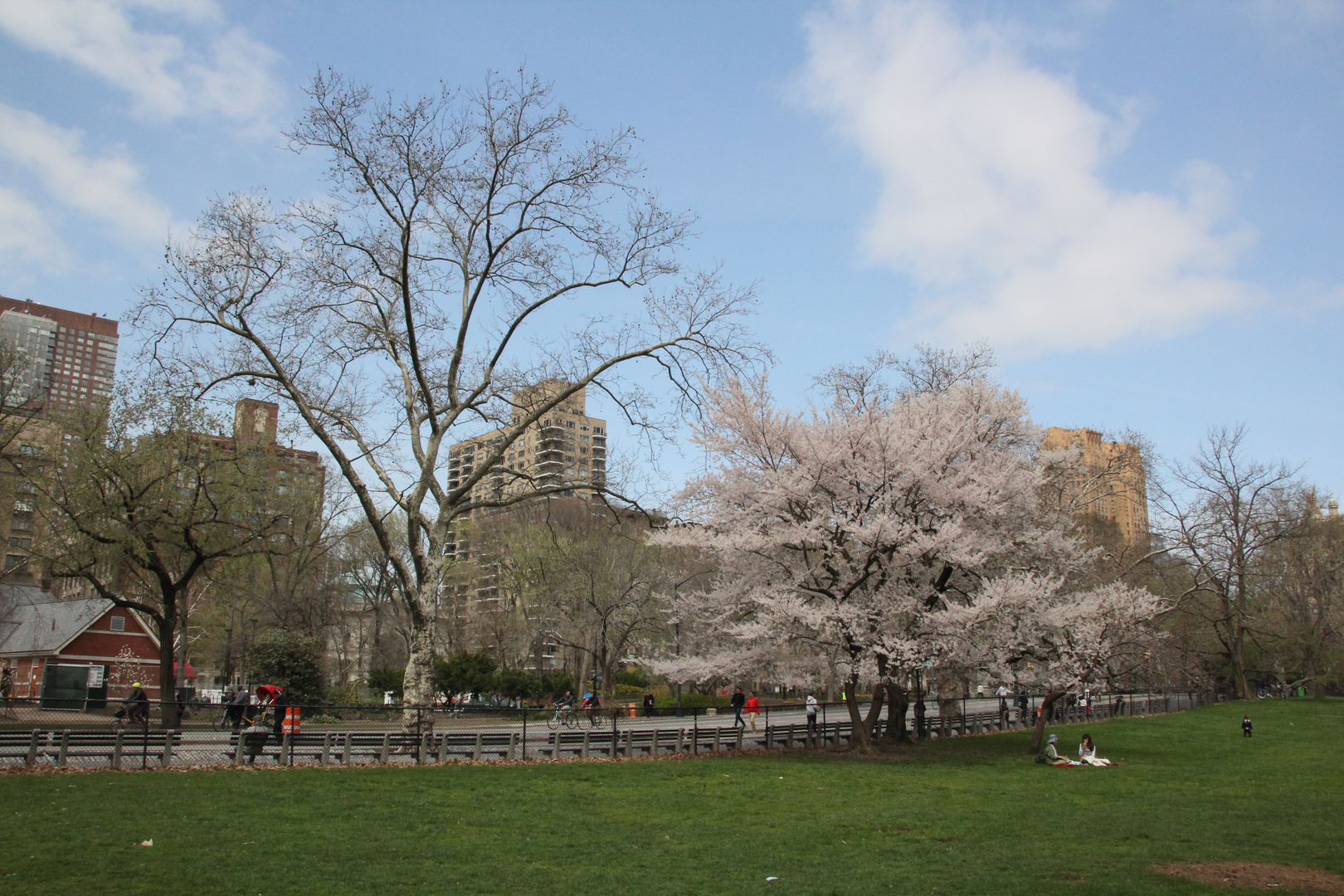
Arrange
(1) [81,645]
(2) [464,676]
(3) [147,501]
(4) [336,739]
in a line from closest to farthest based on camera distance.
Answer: (4) [336,739], (3) [147,501], (1) [81,645], (2) [464,676]

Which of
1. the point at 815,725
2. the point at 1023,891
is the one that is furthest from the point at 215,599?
the point at 1023,891

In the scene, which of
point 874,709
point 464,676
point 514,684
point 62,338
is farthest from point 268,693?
point 62,338

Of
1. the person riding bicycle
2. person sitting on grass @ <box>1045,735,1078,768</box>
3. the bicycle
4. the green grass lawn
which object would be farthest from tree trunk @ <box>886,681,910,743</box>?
the person riding bicycle

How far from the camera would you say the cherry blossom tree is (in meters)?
22.6

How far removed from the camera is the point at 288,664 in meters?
33.8

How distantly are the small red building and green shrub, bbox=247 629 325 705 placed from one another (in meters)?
8.42

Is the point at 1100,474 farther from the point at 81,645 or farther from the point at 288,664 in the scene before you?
the point at 81,645

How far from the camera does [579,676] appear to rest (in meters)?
48.2

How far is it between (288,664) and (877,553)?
23.1 m

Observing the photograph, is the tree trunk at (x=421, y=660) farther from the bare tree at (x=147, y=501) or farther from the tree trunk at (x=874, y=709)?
the tree trunk at (x=874, y=709)

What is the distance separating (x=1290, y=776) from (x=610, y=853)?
17.9 meters

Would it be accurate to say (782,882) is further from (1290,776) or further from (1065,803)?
(1290,776)

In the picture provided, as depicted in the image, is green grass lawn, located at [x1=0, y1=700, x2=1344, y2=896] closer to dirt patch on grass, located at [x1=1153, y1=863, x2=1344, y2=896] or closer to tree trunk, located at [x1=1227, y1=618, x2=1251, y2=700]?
dirt patch on grass, located at [x1=1153, y1=863, x2=1344, y2=896]

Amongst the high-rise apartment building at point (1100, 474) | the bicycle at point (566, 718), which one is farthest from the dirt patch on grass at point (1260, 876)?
the high-rise apartment building at point (1100, 474)
